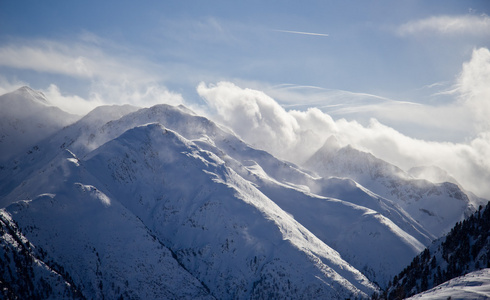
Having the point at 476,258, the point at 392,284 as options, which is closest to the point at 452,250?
the point at 476,258

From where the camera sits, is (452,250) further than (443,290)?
Yes

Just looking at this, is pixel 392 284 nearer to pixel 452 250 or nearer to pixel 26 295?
pixel 452 250

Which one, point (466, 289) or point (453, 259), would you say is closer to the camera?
point (466, 289)

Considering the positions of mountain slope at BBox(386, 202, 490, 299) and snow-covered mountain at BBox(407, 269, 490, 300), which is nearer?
snow-covered mountain at BBox(407, 269, 490, 300)

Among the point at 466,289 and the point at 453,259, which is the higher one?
the point at 453,259

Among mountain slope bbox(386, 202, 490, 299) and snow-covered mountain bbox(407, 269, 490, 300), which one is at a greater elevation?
mountain slope bbox(386, 202, 490, 299)

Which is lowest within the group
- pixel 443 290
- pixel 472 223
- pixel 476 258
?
pixel 443 290

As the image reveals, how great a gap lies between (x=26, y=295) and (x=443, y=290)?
19426cm

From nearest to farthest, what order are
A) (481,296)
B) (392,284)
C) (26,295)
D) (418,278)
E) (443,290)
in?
(481,296)
(443,290)
(418,278)
(392,284)
(26,295)

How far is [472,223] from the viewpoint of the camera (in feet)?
529

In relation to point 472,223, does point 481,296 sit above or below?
below

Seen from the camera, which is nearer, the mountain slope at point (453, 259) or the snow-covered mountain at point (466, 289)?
the snow-covered mountain at point (466, 289)

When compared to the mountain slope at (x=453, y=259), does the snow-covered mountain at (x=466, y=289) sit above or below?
below

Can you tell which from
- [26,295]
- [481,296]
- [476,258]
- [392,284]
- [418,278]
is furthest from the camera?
[26,295]
